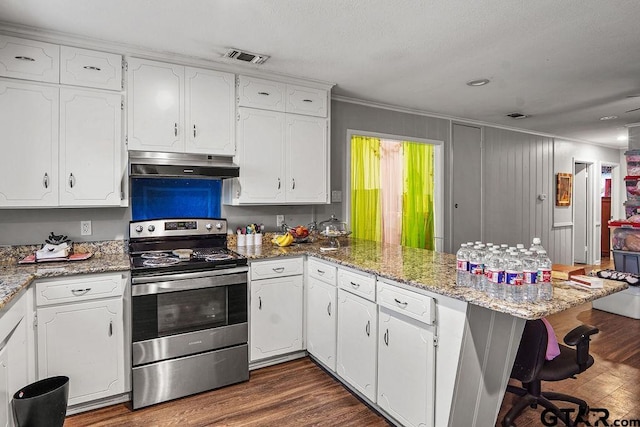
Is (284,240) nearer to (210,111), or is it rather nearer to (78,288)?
(210,111)

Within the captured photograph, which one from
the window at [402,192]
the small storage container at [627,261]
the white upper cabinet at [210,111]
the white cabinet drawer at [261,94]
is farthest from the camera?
the window at [402,192]

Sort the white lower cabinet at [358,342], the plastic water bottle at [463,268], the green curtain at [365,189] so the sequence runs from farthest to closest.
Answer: the green curtain at [365,189] < the white lower cabinet at [358,342] < the plastic water bottle at [463,268]

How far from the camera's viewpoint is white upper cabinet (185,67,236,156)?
293 cm

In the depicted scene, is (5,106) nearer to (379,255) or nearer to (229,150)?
(229,150)

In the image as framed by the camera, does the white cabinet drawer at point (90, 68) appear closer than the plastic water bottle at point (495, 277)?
No

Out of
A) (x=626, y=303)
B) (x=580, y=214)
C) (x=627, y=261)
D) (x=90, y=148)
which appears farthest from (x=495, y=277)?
(x=580, y=214)

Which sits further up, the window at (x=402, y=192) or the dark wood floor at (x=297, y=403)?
the window at (x=402, y=192)

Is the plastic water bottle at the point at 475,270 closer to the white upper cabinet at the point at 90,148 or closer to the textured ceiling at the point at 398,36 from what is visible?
the textured ceiling at the point at 398,36

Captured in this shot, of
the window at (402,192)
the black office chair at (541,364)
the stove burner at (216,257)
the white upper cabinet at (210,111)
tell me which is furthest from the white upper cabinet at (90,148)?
the window at (402,192)

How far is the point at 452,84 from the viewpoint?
11.8ft

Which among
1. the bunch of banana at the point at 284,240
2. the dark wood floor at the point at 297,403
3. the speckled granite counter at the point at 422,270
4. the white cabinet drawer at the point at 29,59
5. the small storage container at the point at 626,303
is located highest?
the white cabinet drawer at the point at 29,59

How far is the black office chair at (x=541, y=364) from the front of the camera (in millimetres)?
1950

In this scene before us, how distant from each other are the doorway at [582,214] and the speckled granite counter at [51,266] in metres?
7.77

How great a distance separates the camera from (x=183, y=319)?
2.55m
